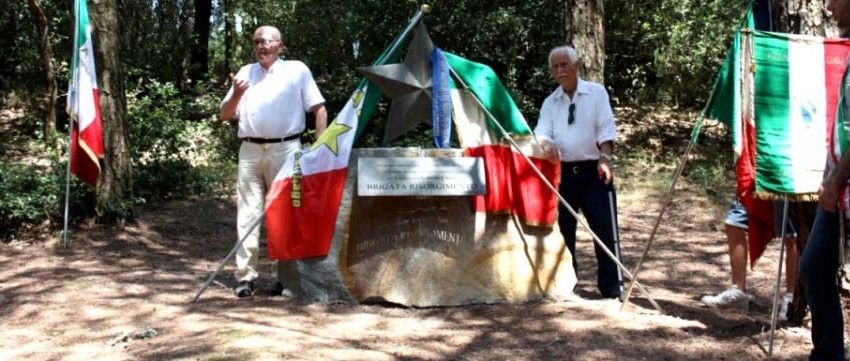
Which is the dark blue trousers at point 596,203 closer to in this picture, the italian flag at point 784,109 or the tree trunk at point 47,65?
the italian flag at point 784,109

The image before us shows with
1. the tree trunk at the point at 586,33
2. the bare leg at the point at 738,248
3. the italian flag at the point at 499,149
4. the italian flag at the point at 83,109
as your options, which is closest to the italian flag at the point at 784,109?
the bare leg at the point at 738,248

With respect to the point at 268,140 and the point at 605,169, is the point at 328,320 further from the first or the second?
the point at 605,169

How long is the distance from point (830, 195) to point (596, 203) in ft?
7.16

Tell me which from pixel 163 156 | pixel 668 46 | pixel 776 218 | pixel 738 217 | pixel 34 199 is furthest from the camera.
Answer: pixel 668 46

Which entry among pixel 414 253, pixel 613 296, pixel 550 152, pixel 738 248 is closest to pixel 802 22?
pixel 738 248

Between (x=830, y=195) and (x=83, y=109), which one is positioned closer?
(x=830, y=195)

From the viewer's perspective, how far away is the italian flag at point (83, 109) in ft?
25.7

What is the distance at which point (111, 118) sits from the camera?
870 cm

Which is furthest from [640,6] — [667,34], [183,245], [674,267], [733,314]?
[733,314]

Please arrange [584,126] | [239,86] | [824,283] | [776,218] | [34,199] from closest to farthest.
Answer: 1. [824,283]
2. [776,218]
3. [584,126]
4. [239,86]
5. [34,199]

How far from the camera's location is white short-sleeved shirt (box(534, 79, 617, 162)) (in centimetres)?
561

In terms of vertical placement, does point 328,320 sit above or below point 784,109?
below

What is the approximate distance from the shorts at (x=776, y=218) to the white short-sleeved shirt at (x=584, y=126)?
87 centimetres

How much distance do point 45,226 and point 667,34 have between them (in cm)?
952
